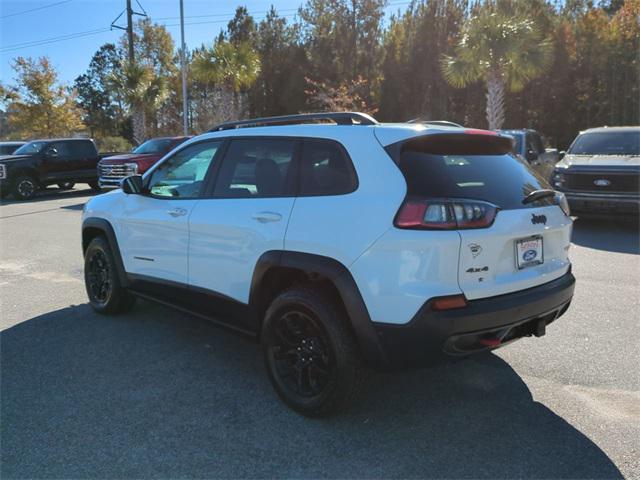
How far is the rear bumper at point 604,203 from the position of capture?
896cm

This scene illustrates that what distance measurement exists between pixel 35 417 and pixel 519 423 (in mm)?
2955

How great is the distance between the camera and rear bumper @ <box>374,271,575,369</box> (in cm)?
279

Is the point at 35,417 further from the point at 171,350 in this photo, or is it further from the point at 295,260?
the point at 295,260

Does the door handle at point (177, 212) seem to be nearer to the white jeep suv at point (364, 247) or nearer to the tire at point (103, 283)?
the white jeep suv at point (364, 247)

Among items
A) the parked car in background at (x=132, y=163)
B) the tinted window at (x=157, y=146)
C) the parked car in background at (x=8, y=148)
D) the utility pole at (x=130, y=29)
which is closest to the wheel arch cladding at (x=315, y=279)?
the parked car in background at (x=132, y=163)

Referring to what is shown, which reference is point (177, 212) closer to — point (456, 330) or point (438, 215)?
point (438, 215)

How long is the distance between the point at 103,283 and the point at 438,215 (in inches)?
149

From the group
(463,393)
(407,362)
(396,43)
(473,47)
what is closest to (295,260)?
(407,362)

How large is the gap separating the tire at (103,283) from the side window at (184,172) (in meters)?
0.95

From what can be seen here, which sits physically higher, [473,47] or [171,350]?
A: [473,47]

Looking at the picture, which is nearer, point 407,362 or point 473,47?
point 407,362

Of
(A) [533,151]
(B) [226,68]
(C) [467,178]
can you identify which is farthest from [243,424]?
(B) [226,68]

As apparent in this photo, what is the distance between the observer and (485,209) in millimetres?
2910

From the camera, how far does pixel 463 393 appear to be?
3.62 metres
